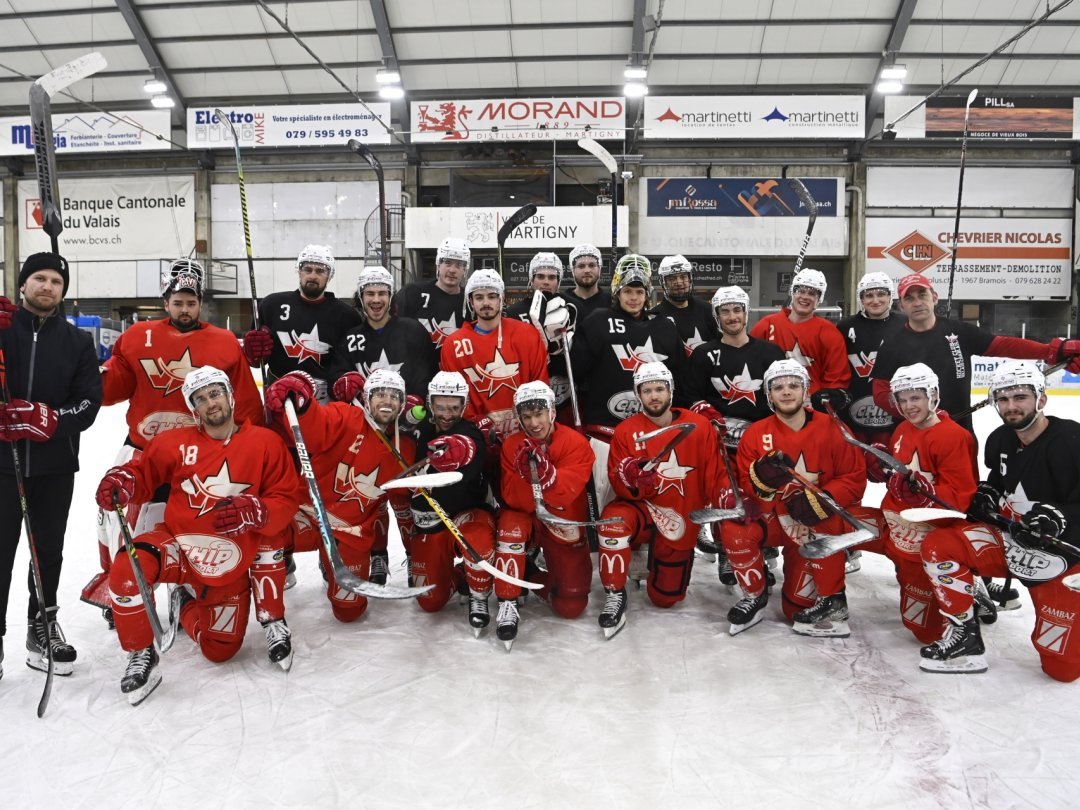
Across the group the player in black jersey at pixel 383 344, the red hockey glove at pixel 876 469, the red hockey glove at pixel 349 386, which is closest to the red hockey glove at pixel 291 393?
the red hockey glove at pixel 349 386

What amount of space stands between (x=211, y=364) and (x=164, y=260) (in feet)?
44.4

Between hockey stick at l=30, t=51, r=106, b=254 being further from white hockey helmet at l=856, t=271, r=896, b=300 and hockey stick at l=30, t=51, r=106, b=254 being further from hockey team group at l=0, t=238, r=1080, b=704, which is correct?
white hockey helmet at l=856, t=271, r=896, b=300

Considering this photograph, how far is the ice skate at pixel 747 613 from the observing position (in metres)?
2.98

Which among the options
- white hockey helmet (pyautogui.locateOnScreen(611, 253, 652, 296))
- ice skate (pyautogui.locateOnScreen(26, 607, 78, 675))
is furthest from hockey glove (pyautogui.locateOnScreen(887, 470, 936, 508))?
ice skate (pyautogui.locateOnScreen(26, 607, 78, 675))

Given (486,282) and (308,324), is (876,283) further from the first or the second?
(308,324)

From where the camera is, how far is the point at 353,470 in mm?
3043

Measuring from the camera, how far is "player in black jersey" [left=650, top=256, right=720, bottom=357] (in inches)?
145

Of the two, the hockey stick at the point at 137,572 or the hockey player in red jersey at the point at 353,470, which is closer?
the hockey stick at the point at 137,572

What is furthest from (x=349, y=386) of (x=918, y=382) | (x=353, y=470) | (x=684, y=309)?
(x=918, y=382)

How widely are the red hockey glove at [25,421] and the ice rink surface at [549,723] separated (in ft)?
2.79

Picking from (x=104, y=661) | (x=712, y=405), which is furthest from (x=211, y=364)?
(x=712, y=405)

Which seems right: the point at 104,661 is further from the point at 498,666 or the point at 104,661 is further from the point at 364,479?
the point at 498,666

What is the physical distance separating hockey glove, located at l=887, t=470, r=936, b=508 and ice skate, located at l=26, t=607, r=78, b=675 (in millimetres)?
3000

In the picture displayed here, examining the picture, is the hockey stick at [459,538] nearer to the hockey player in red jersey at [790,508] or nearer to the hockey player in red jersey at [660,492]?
the hockey player in red jersey at [660,492]
